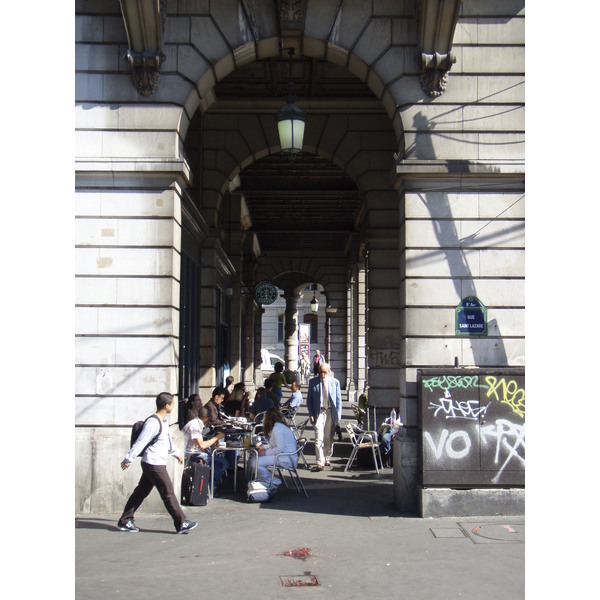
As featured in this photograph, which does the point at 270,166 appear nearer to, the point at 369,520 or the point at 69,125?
the point at 369,520

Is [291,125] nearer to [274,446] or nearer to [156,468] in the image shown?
[274,446]

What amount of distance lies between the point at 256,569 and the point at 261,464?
4.06 meters

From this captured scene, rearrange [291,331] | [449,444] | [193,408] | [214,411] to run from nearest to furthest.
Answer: [449,444]
[193,408]
[214,411]
[291,331]

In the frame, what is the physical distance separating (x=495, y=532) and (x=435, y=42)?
22.3 feet

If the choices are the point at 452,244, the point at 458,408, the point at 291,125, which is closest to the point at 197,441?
the point at 458,408

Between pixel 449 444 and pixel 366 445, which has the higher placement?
pixel 449 444

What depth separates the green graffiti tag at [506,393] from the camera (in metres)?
10.6

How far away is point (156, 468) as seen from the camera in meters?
9.38

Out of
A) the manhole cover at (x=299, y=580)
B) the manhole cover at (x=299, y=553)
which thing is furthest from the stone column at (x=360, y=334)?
the manhole cover at (x=299, y=580)

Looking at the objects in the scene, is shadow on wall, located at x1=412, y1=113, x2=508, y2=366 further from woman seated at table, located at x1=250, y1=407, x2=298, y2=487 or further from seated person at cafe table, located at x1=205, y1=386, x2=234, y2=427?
seated person at cafe table, located at x1=205, y1=386, x2=234, y2=427

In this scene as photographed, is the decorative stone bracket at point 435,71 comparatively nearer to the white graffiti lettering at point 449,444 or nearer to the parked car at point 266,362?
the white graffiti lettering at point 449,444

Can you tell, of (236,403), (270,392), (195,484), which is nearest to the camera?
(195,484)

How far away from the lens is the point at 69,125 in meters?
7.06

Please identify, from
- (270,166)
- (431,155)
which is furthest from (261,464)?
(270,166)
